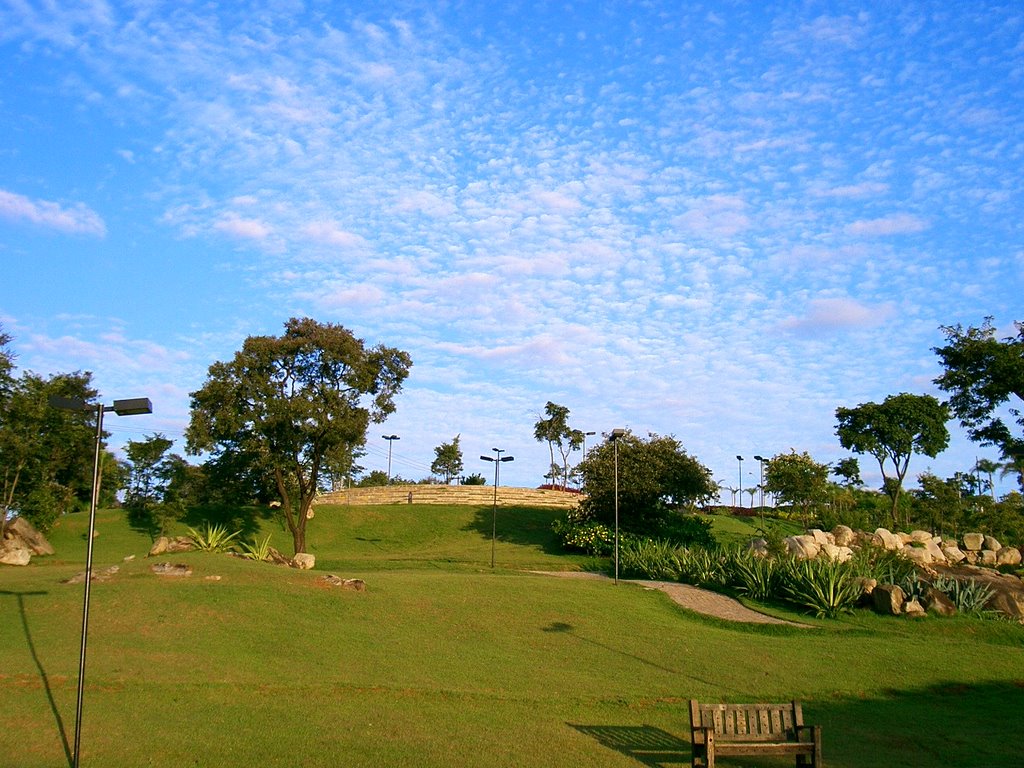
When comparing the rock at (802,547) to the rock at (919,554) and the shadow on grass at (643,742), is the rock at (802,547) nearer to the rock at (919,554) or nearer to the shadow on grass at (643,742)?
the rock at (919,554)

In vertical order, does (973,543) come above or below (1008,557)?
above

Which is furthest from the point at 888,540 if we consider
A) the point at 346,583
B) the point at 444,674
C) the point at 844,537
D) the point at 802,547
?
the point at 444,674

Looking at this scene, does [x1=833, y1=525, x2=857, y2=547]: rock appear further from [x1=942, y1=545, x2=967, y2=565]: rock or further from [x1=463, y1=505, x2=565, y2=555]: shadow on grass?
[x1=463, y1=505, x2=565, y2=555]: shadow on grass

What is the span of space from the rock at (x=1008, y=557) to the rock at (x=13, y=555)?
1881 inches

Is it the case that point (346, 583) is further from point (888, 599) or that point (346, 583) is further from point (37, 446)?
point (37, 446)

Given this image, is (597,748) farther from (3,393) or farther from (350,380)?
(3,393)

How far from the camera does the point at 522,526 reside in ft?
191

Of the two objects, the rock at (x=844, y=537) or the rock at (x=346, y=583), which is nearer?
the rock at (x=346, y=583)

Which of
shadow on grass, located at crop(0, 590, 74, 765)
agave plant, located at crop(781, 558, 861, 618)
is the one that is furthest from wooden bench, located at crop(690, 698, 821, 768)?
agave plant, located at crop(781, 558, 861, 618)

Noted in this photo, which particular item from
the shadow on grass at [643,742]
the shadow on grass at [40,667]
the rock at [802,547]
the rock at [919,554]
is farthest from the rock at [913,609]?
the shadow on grass at [40,667]

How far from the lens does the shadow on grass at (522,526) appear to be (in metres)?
52.3

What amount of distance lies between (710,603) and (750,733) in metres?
16.2

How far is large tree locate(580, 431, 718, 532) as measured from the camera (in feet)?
159

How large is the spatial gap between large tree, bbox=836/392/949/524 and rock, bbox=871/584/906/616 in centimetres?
3979
